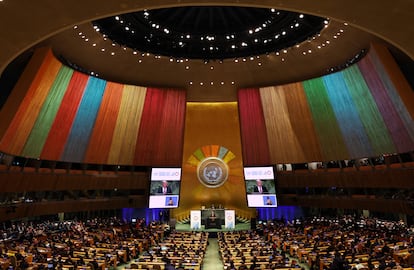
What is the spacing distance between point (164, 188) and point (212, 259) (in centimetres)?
1071

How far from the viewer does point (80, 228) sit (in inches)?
922

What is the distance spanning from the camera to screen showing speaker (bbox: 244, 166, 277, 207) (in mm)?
26250

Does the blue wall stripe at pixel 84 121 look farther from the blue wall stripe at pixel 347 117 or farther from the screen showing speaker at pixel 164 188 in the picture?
the blue wall stripe at pixel 347 117

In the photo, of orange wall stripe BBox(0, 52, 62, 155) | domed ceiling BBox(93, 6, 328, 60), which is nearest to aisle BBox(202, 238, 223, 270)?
orange wall stripe BBox(0, 52, 62, 155)

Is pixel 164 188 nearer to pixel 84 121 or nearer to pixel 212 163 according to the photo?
pixel 212 163

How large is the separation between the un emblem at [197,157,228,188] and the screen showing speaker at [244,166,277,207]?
20.5 feet

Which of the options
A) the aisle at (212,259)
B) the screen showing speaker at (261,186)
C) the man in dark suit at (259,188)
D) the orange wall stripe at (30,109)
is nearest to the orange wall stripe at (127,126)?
the orange wall stripe at (30,109)

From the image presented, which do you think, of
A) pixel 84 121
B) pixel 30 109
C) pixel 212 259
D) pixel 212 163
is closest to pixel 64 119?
pixel 84 121

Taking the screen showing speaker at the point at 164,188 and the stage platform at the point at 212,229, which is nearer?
the stage platform at the point at 212,229

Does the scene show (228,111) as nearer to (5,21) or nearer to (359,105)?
(359,105)

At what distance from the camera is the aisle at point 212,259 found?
15562 mm

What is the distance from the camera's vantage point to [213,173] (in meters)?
33.0

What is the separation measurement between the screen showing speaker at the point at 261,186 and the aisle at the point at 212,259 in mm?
5634

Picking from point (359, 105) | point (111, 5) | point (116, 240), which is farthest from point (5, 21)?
point (359, 105)
